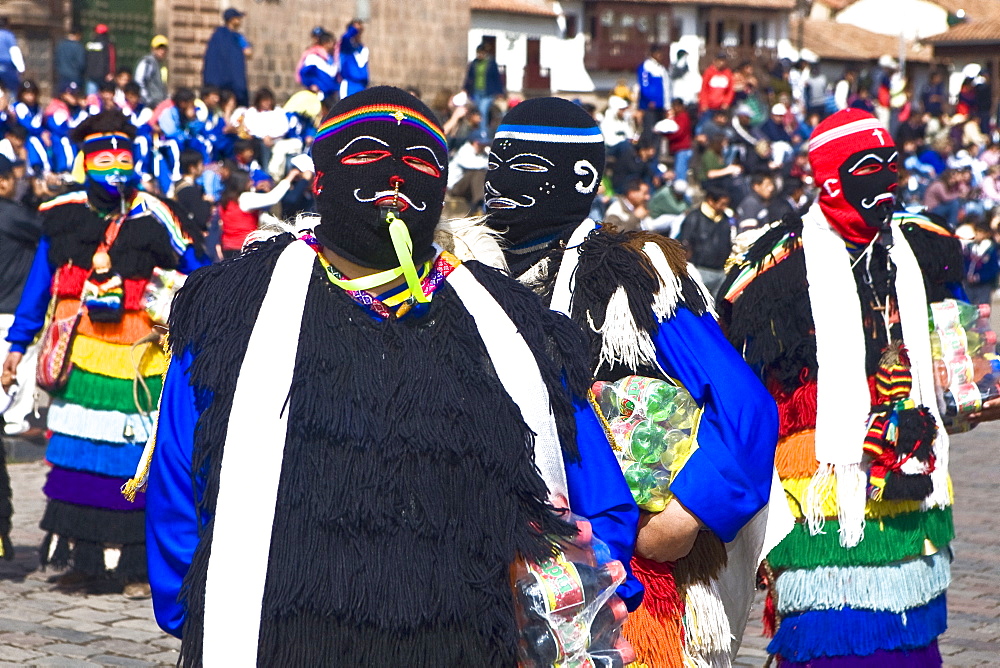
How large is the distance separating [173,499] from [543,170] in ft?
4.44

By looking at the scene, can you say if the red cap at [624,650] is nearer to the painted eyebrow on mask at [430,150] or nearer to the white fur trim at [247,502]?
the white fur trim at [247,502]

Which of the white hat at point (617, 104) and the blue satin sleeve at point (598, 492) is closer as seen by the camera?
the blue satin sleeve at point (598, 492)

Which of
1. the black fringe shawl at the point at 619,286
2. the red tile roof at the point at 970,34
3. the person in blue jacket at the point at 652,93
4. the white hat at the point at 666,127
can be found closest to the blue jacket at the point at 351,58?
the white hat at the point at 666,127

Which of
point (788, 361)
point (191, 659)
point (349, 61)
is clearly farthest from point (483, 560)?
point (349, 61)

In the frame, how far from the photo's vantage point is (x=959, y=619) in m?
6.54

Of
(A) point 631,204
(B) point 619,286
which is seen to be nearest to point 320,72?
(A) point 631,204

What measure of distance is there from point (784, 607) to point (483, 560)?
7.71 feet

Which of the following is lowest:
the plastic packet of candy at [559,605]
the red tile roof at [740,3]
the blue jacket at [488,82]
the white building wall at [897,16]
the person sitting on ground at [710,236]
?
the plastic packet of candy at [559,605]

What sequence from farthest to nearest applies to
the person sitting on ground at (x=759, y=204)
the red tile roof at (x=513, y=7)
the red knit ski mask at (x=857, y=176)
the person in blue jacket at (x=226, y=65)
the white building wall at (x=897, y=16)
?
1. the white building wall at (x=897, y=16)
2. the red tile roof at (x=513, y=7)
3. the person in blue jacket at (x=226, y=65)
4. the person sitting on ground at (x=759, y=204)
5. the red knit ski mask at (x=857, y=176)

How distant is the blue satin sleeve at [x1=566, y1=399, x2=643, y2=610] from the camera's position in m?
2.65

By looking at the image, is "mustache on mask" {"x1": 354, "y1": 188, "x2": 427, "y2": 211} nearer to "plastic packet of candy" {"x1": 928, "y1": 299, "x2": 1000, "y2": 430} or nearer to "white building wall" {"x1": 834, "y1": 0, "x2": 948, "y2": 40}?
"plastic packet of candy" {"x1": 928, "y1": 299, "x2": 1000, "y2": 430}

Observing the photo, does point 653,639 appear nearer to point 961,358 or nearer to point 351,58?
point 961,358

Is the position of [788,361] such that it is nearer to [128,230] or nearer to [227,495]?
[227,495]

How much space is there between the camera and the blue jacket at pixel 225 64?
20.8 metres
